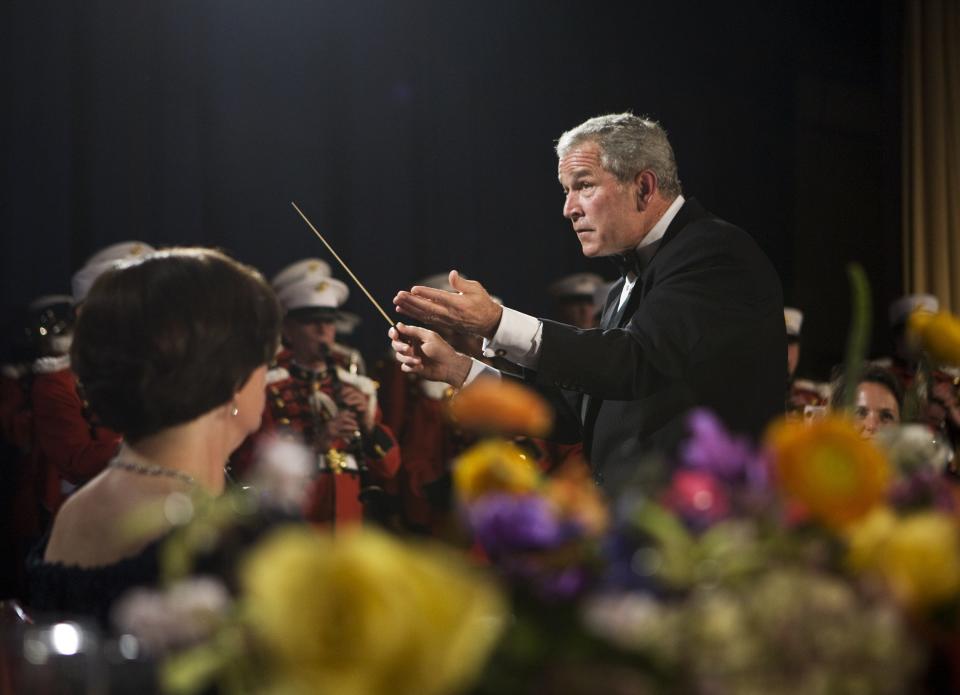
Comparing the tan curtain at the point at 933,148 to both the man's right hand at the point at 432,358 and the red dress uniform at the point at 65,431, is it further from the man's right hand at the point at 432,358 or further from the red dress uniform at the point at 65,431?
the man's right hand at the point at 432,358

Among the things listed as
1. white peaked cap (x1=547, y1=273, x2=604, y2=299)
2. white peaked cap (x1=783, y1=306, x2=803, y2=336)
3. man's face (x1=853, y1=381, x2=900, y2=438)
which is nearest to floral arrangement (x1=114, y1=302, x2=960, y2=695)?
man's face (x1=853, y1=381, x2=900, y2=438)

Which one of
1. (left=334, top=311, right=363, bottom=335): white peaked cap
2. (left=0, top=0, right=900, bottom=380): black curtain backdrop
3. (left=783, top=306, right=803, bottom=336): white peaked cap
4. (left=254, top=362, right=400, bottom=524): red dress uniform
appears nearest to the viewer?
(left=254, top=362, right=400, bottom=524): red dress uniform

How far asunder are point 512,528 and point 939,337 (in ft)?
1.03

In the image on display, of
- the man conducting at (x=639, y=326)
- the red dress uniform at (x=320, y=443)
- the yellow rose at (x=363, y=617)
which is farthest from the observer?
the red dress uniform at (x=320, y=443)

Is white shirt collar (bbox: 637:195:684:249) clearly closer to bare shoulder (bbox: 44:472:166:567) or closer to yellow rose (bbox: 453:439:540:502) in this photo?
bare shoulder (bbox: 44:472:166:567)

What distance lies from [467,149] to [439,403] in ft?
4.04

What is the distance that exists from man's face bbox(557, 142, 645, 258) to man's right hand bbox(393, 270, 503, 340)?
55cm

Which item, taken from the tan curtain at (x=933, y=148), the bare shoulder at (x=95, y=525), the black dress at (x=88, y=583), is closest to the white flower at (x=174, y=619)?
the black dress at (x=88, y=583)

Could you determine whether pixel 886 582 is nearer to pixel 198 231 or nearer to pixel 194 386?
pixel 194 386

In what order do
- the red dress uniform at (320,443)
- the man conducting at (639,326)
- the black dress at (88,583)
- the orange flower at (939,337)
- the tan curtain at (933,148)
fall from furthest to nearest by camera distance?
1. the tan curtain at (933,148)
2. the red dress uniform at (320,443)
3. the man conducting at (639,326)
4. the black dress at (88,583)
5. the orange flower at (939,337)

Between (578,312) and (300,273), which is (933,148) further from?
(300,273)

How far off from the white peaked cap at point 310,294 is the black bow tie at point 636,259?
78.1 inches

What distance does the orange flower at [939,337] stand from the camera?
72 cm

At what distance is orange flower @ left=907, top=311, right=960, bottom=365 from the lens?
0.72 metres
